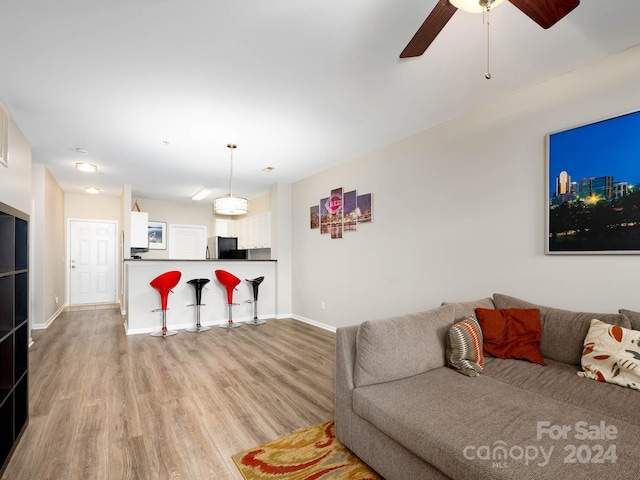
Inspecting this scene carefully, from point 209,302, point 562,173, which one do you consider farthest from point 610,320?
point 209,302

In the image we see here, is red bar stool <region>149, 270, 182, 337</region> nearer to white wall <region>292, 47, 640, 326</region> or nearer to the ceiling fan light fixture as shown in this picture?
white wall <region>292, 47, 640, 326</region>

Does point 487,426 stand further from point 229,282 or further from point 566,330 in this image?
point 229,282

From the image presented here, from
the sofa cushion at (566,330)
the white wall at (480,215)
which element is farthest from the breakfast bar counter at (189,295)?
the sofa cushion at (566,330)

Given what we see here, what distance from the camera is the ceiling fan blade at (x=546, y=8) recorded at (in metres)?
1.43

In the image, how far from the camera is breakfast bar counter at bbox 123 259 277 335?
4828 mm

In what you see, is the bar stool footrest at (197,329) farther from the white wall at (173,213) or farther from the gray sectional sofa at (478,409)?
the gray sectional sofa at (478,409)

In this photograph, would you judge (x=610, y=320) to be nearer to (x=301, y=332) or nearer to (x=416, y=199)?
(x=416, y=199)

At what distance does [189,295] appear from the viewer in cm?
523

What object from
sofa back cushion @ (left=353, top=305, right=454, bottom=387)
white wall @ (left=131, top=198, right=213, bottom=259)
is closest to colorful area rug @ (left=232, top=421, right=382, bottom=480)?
sofa back cushion @ (left=353, top=305, right=454, bottom=387)

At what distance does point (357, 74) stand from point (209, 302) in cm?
429

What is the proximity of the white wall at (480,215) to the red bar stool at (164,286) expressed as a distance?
2.49m

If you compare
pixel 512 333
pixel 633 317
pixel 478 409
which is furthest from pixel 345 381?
pixel 633 317

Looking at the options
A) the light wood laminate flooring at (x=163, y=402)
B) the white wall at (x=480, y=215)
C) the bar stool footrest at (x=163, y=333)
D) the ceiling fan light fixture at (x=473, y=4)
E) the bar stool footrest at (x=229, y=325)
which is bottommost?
the bar stool footrest at (x=229, y=325)

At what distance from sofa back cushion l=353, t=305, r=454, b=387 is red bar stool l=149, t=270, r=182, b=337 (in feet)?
12.3
